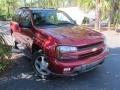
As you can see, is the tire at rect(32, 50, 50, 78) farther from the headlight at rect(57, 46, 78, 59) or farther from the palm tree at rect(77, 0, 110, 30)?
the palm tree at rect(77, 0, 110, 30)

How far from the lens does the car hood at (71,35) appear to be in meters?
6.11

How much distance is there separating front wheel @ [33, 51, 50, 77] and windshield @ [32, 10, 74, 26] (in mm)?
1095

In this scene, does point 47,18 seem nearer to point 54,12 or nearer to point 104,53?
point 54,12

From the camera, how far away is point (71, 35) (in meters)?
6.47

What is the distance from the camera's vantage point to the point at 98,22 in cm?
2038

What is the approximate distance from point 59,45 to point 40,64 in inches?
43.4

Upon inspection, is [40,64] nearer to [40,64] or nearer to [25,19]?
[40,64]

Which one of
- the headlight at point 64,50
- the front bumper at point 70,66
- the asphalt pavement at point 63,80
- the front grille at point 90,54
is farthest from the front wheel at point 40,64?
the front grille at point 90,54

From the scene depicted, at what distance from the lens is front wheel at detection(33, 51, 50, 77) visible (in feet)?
21.5

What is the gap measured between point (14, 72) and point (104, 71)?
8.73ft

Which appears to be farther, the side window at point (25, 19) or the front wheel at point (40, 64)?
the side window at point (25, 19)

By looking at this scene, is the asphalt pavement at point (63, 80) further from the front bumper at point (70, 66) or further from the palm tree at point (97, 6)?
the palm tree at point (97, 6)

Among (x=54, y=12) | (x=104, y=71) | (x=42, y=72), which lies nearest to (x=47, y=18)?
(x=54, y=12)

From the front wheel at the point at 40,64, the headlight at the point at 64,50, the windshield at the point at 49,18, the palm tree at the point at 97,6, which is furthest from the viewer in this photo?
the palm tree at the point at 97,6
